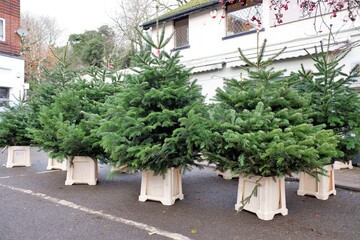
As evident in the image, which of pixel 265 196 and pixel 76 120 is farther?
pixel 76 120

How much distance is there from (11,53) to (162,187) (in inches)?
517

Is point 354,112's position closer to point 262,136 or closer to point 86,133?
point 262,136

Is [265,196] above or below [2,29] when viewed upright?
below

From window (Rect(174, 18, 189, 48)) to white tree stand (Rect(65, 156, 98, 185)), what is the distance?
9.35 m

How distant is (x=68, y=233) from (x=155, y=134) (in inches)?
73.1

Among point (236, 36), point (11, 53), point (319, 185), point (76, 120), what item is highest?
point (236, 36)

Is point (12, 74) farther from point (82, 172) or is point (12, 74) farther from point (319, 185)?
point (319, 185)

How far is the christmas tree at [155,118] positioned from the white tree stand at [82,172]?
1.68 meters

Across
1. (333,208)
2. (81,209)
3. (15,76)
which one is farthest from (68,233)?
(15,76)

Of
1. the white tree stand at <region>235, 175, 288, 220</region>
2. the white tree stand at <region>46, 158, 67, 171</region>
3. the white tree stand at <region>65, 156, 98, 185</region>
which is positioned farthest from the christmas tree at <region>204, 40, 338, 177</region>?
the white tree stand at <region>46, 158, 67, 171</region>

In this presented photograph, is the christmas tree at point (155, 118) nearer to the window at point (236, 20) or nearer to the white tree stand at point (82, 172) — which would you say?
the white tree stand at point (82, 172)

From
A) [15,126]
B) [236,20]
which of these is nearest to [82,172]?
[15,126]

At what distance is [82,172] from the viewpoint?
20.7 ft

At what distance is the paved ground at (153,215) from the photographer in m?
3.67
